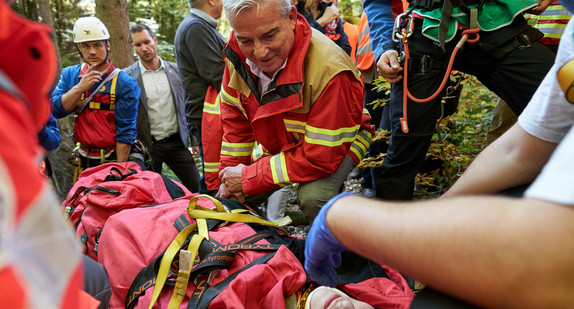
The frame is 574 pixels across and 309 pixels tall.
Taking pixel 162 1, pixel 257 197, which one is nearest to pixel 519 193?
pixel 257 197

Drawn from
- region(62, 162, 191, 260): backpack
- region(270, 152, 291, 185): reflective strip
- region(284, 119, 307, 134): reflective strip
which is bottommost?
region(62, 162, 191, 260): backpack

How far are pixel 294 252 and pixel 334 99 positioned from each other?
3.15 feet

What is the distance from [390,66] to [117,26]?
13.5ft

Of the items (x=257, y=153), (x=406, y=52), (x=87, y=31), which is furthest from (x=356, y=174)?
(x=87, y=31)

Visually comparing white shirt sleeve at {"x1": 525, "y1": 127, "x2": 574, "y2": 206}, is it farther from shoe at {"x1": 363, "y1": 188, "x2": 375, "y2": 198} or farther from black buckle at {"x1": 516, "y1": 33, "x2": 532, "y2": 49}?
shoe at {"x1": 363, "y1": 188, "x2": 375, "y2": 198}

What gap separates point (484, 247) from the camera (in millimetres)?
700

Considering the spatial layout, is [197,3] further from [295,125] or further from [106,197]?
[106,197]

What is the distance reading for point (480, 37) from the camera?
2293 millimetres

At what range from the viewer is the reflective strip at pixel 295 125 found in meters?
2.58

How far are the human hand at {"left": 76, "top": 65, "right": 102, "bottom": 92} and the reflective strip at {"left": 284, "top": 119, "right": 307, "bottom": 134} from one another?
220 centimetres

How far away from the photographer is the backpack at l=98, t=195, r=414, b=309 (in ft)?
5.99

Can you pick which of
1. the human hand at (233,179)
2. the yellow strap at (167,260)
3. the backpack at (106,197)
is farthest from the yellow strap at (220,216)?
the backpack at (106,197)

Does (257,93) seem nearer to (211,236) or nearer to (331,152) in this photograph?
(331,152)

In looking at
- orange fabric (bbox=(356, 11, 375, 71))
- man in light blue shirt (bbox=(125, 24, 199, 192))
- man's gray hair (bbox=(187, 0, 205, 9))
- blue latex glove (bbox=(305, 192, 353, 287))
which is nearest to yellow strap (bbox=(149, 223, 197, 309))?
blue latex glove (bbox=(305, 192, 353, 287))
